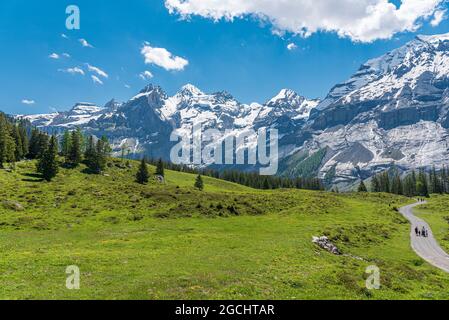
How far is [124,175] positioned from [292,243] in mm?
105711

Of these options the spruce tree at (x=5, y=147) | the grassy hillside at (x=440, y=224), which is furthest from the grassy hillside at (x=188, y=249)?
the spruce tree at (x=5, y=147)

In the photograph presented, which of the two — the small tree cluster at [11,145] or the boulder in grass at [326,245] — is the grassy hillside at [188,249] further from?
the small tree cluster at [11,145]

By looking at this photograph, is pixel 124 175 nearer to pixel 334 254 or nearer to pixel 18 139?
pixel 18 139

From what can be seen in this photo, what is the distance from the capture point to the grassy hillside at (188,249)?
24.0 m

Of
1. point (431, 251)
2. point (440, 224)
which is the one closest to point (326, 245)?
point (431, 251)

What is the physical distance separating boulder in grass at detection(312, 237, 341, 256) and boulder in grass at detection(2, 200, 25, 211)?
51.5 meters

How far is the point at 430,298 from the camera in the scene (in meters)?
25.1

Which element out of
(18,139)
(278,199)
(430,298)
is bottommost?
(430,298)

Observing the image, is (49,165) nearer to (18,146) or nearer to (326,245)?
(18,146)

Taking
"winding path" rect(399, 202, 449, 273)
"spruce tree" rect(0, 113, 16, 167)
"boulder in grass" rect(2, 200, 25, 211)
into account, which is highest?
"spruce tree" rect(0, 113, 16, 167)

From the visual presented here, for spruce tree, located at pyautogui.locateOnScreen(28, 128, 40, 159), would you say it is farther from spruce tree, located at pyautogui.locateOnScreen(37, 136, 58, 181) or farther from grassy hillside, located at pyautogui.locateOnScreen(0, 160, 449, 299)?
grassy hillside, located at pyautogui.locateOnScreen(0, 160, 449, 299)

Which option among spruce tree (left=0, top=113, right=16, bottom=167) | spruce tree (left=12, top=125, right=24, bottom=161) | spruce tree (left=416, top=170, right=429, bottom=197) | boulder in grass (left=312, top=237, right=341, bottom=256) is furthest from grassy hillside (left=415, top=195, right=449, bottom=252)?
spruce tree (left=12, top=125, right=24, bottom=161)

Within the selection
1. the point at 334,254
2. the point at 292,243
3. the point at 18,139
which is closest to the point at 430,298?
the point at 334,254

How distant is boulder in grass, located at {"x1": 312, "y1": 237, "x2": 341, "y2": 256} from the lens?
137ft
